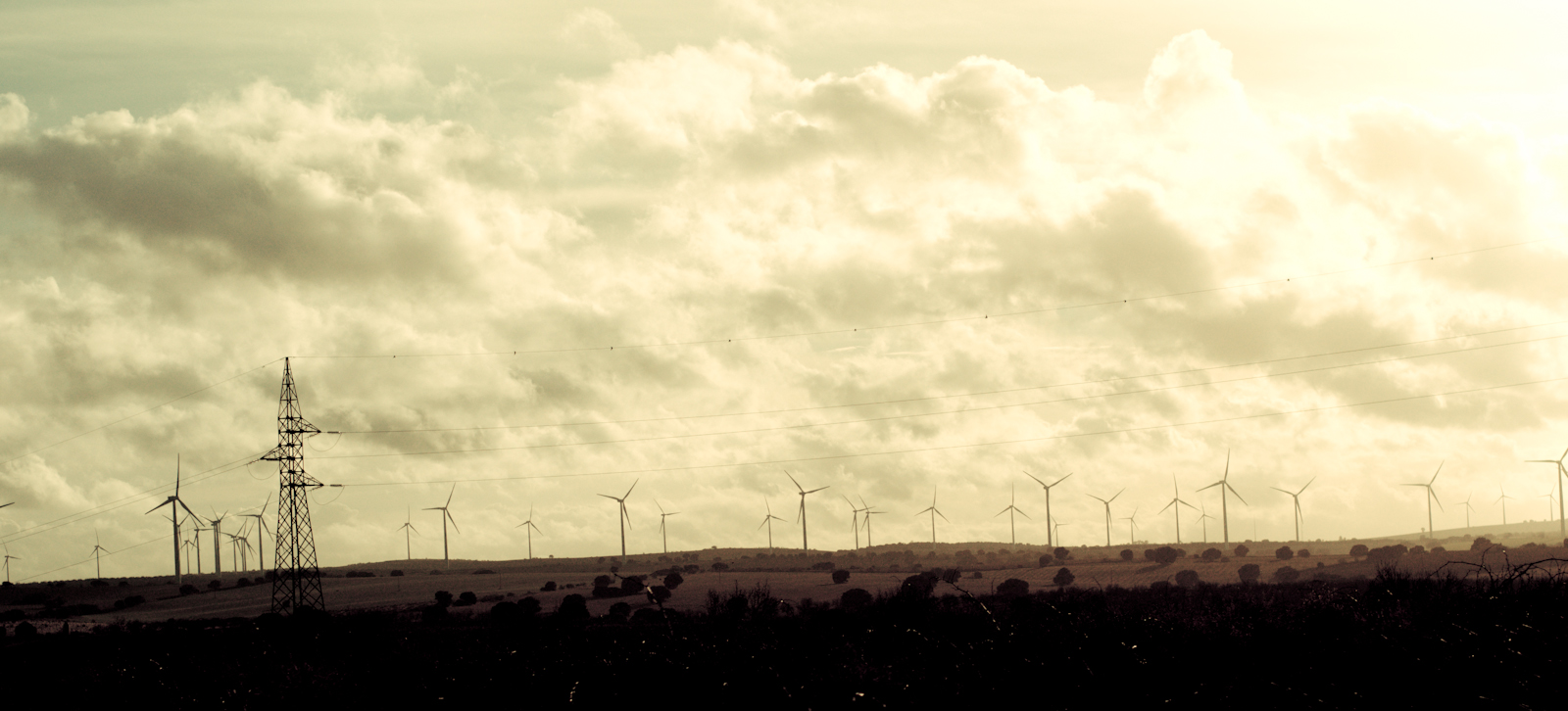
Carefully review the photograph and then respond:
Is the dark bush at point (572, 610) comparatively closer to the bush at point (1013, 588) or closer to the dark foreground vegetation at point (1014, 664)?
the dark foreground vegetation at point (1014, 664)

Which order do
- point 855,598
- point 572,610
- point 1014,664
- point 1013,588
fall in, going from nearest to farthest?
1. point 1014,664
2. point 572,610
3. point 855,598
4. point 1013,588

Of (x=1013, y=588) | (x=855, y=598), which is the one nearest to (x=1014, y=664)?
(x=855, y=598)

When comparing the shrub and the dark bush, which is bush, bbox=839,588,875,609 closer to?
the shrub

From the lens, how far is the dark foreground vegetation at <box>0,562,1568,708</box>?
75.9 ft

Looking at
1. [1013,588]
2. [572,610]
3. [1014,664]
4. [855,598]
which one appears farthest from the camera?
[1013,588]

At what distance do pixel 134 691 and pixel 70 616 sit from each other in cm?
9882

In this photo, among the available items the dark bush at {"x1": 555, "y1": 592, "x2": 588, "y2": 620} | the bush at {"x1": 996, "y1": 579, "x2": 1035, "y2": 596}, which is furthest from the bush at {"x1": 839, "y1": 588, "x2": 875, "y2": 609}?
the dark bush at {"x1": 555, "y1": 592, "x2": 588, "y2": 620}

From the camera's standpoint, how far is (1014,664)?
27141 mm

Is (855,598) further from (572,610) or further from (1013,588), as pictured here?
(1013,588)

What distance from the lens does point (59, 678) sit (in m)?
45.2

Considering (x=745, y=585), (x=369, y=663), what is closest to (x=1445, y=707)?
(x=369, y=663)

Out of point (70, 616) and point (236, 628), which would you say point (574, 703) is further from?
point (70, 616)

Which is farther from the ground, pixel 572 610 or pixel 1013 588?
pixel 572 610

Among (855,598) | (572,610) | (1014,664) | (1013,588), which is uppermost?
(1014,664)
